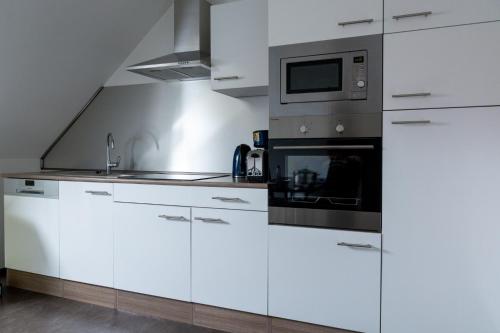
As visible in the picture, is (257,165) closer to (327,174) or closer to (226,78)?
(327,174)

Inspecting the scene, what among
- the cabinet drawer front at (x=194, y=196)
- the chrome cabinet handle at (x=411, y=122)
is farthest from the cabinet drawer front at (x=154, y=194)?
the chrome cabinet handle at (x=411, y=122)

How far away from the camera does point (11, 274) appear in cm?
284

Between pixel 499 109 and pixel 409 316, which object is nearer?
pixel 499 109

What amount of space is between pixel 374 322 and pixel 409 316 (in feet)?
0.56

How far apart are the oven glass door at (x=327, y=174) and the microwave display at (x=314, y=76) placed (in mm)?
282

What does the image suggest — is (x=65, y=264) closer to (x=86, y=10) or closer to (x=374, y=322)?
(x=86, y=10)

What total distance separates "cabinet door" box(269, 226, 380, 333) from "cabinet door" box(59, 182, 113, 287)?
1173 mm

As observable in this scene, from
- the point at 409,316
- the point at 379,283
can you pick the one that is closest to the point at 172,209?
the point at 379,283

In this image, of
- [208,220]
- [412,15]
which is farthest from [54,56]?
[412,15]

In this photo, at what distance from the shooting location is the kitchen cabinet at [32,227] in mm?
2598

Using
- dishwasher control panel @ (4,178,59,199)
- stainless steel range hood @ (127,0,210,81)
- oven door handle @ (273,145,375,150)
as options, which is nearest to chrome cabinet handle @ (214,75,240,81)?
stainless steel range hood @ (127,0,210,81)

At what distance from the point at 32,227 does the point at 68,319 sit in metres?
0.80

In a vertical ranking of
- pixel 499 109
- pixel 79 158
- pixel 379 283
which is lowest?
pixel 379 283

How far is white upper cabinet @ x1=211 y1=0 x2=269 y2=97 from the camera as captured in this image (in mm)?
2258
